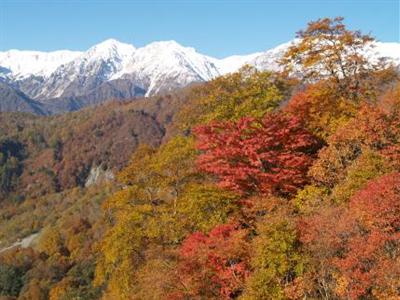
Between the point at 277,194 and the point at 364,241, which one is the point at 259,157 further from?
the point at 364,241

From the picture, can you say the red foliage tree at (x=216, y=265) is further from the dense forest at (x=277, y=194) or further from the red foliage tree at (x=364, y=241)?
the red foliage tree at (x=364, y=241)

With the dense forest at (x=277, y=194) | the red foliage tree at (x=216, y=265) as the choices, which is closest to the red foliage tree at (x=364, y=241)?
the dense forest at (x=277, y=194)

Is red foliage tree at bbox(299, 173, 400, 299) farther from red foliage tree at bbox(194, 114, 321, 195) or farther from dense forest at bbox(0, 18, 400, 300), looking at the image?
red foliage tree at bbox(194, 114, 321, 195)

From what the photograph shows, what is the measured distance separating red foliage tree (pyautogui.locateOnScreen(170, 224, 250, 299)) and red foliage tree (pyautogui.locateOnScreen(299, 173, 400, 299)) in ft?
11.9

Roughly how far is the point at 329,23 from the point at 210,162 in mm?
15003

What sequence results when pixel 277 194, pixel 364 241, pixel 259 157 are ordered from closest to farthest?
1. pixel 364 241
2. pixel 259 157
3. pixel 277 194

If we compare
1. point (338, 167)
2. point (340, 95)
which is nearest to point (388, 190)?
point (338, 167)

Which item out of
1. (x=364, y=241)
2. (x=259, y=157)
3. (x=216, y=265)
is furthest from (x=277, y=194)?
(x=364, y=241)

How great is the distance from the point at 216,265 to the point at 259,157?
7.36 m

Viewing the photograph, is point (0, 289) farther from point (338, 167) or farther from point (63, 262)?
point (338, 167)

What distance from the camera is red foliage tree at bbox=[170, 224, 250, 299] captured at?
23.5 m

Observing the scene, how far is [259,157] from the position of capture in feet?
95.8

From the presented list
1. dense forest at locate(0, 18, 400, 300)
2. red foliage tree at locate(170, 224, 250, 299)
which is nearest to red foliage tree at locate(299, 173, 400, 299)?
dense forest at locate(0, 18, 400, 300)

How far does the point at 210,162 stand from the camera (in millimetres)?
31719
